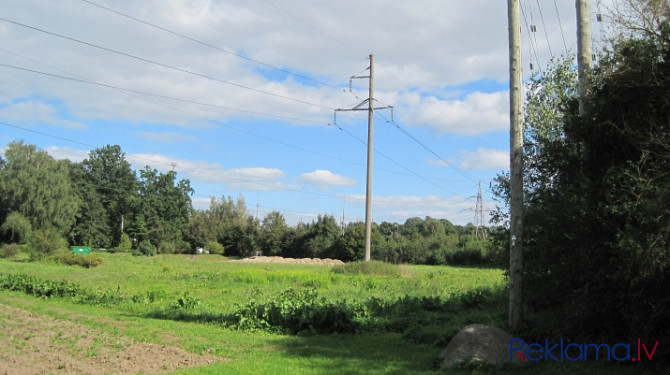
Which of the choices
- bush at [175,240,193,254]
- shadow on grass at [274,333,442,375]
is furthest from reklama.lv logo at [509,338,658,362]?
bush at [175,240,193,254]

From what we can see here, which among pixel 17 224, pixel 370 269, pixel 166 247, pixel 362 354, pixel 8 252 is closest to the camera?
pixel 362 354

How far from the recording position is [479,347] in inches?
331

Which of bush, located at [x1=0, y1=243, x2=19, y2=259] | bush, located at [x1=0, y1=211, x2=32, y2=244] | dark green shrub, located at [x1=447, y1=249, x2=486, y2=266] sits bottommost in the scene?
bush, located at [x1=0, y1=243, x2=19, y2=259]

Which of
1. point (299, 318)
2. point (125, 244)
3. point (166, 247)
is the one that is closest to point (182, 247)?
point (166, 247)

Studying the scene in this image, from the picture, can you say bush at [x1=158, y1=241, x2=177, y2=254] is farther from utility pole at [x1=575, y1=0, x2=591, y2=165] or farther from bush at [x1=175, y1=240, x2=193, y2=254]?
utility pole at [x1=575, y1=0, x2=591, y2=165]

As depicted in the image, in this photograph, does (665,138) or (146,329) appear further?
(146,329)

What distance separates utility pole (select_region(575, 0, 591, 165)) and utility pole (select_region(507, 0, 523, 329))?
130 cm

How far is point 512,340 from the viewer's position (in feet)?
29.6

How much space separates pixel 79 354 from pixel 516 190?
9.51 m

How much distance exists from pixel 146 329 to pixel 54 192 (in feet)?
240

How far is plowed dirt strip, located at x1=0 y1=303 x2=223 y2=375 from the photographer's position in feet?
28.4

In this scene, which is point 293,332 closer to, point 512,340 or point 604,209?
point 512,340

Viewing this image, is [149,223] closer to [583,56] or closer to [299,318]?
[299,318]

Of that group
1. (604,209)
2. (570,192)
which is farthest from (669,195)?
(570,192)
